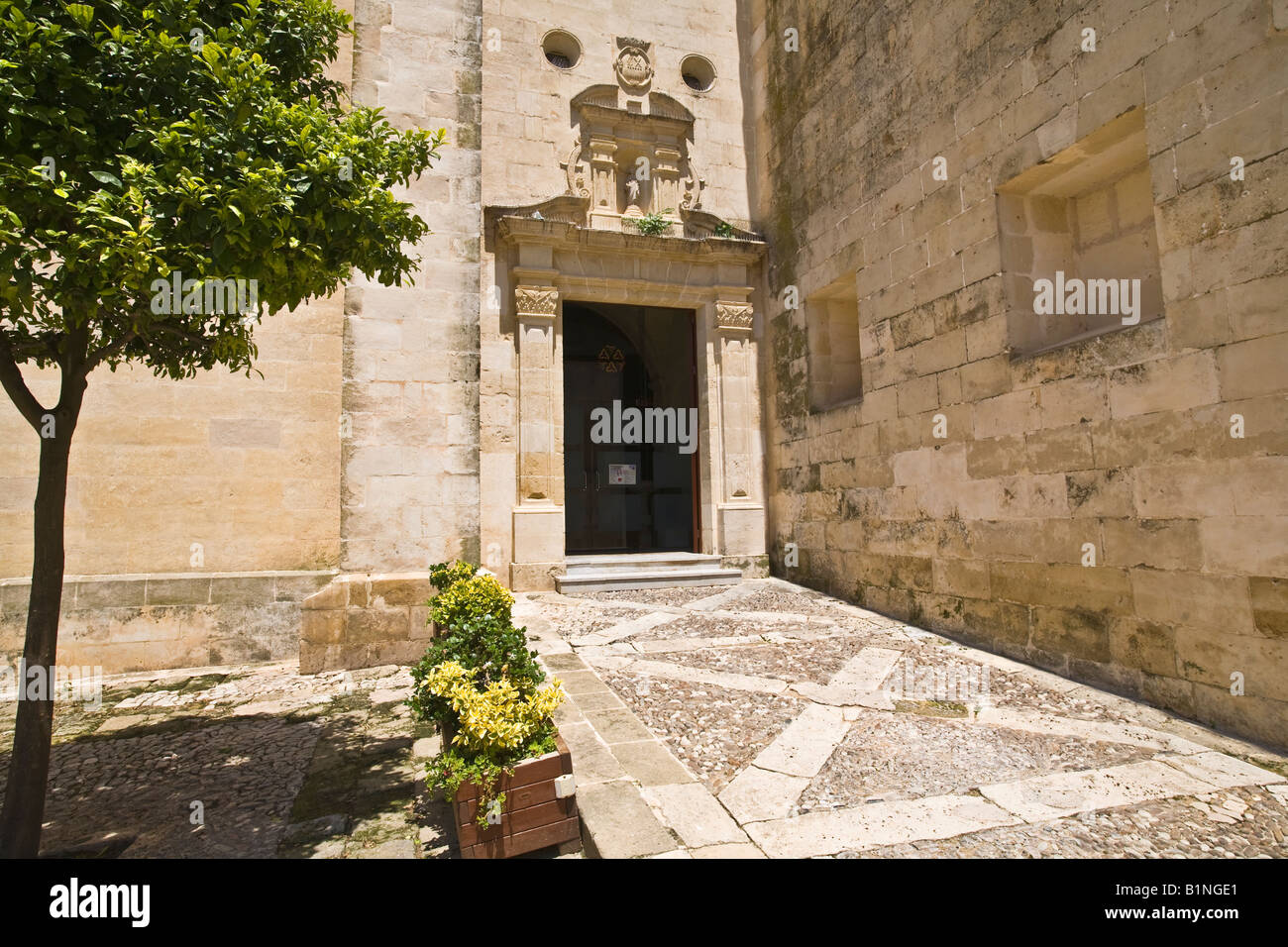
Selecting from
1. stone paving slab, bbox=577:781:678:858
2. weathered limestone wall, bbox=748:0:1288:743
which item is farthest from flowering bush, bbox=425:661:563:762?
weathered limestone wall, bbox=748:0:1288:743

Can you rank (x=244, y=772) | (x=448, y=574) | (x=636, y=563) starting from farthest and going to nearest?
(x=636, y=563) < (x=448, y=574) < (x=244, y=772)

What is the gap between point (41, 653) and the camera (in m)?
2.38

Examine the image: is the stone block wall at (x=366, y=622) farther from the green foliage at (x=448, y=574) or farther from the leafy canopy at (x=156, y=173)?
the leafy canopy at (x=156, y=173)

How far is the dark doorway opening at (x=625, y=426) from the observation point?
1163cm

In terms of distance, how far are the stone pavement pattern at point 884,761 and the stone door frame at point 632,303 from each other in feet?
10.3

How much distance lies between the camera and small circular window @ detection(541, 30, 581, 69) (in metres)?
8.76

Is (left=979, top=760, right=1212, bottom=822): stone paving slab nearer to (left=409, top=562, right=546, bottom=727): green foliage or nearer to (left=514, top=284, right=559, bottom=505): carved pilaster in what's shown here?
(left=409, top=562, right=546, bottom=727): green foliage

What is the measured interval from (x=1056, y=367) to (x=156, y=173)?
5265 mm

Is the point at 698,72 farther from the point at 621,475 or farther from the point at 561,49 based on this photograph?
the point at 621,475

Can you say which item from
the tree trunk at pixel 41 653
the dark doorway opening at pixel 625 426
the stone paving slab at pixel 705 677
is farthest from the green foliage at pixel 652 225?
the tree trunk at pixel 41 653

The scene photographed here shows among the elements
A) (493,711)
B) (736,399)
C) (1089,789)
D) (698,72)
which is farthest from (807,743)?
(698,72)

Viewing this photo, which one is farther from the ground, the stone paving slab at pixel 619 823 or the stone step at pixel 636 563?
the stone step at pixel 636 563

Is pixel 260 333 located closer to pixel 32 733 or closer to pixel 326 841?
pixel 32 733

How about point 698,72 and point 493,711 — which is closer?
point 493,711
